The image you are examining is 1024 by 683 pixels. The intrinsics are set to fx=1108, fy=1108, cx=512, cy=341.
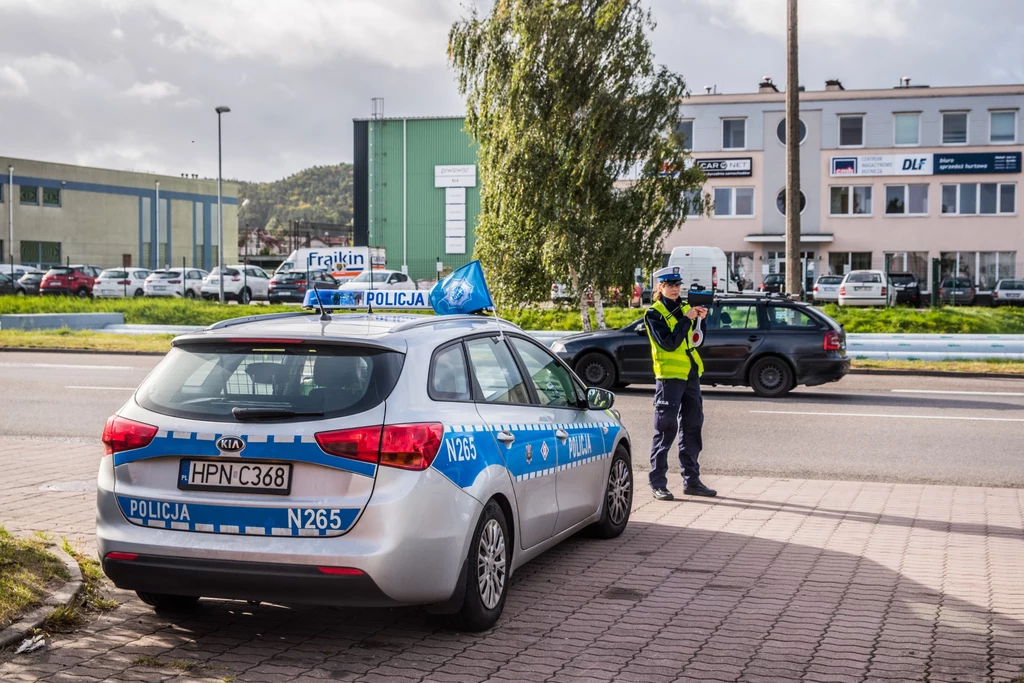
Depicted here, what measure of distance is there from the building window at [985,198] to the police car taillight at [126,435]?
180ft

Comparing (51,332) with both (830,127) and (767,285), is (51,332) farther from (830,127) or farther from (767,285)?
(830,127)

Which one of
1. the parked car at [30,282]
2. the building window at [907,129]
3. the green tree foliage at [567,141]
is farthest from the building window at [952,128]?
the parked car at [30,282]

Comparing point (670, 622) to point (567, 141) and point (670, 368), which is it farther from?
point (567, 141)

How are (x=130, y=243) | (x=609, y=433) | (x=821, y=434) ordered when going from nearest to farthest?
(x=609, y=433)
(x=821, y=434)
(x=130, y=243)

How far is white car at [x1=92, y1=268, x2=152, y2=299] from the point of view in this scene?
46.8 meters

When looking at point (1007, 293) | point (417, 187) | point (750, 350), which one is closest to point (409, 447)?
point (750, 350)

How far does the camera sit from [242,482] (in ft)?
15.6

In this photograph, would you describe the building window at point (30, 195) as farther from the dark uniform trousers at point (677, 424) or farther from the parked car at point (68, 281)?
the dark uniform trousers at point (677, 424)

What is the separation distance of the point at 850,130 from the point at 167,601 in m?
54.2

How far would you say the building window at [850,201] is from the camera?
54812 mm

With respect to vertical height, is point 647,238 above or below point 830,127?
below

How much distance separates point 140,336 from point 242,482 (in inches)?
991

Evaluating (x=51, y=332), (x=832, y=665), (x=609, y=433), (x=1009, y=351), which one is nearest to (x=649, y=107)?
(x=1009, y=351)

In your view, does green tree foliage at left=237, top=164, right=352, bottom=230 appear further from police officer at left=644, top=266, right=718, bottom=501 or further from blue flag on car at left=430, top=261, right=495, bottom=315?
blue flag on car at left=430, top=261, right=495, bottom=315
